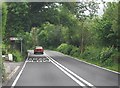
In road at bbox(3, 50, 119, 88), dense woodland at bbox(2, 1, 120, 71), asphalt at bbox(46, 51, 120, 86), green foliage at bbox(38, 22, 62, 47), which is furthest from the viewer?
green foliage at bbox(38, 22, 62, 47)

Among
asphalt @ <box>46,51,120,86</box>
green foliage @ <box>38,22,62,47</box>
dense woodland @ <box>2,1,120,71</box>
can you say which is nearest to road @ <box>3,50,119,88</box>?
asphalt @ <box>46,51,120,86</box>

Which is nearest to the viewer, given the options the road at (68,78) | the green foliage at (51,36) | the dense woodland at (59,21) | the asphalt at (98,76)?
the road at (68,78)

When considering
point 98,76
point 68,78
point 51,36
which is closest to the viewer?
point 68,78

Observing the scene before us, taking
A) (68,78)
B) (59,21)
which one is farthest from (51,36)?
(68,78)

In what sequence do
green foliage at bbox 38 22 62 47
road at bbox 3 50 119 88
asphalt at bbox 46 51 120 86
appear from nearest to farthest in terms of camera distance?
road at bbox 3 50 119 88 → asphalt at bbox 46 51 120 86 → green foliage at bbox 38 22 62 47

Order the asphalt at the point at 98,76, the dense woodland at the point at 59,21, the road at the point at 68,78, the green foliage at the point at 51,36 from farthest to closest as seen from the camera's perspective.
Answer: the green foliage at the point at 51,36
the dense woodland at the point at 59,21
the asphalt at the point at 98,76
the road at the point at 68,78

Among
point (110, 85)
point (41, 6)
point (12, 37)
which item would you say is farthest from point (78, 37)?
point (110, 85)

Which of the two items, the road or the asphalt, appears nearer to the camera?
the road

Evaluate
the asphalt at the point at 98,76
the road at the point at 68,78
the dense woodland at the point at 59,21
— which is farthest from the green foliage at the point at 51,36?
the road at the point at 68,78

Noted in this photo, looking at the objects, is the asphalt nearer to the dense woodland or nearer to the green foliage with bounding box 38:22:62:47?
the dense woodland

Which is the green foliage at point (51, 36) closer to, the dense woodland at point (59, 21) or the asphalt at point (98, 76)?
the dense woodland at point (59, 21)

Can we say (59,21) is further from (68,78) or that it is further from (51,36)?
(51,36)

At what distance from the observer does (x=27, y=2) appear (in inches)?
1909

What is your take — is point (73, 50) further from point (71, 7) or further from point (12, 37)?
point (12, 37)
